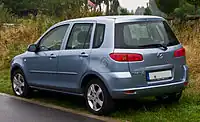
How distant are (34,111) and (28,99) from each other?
1.39 meters

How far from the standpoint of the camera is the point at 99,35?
798cm

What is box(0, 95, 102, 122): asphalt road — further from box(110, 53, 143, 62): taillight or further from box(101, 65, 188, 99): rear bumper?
box(110, 53, 143, 62): taillight

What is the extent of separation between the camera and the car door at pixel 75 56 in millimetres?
8102

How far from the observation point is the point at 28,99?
9.95 metres

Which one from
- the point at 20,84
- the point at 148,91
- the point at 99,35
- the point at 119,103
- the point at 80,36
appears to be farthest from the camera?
the point at 20,84

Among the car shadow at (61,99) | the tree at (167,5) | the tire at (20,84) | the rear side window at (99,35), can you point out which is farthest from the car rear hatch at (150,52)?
the tree at (167,5)

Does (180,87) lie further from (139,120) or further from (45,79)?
(45,79)

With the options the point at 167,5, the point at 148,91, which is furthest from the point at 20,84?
the point at 167,5

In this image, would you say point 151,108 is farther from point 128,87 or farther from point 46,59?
point 46,59

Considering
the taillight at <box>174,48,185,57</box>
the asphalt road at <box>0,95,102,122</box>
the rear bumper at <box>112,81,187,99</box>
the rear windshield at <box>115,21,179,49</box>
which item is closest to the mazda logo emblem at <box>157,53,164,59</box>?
the rear windshield at <box>115,21,179,49</box>

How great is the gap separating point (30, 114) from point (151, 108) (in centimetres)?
219

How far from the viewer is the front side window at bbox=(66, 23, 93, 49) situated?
8234 mm

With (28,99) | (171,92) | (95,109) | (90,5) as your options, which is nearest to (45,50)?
(28,99)

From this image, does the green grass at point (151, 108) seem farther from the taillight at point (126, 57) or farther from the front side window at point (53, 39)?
the front side window at point (53, 39)
